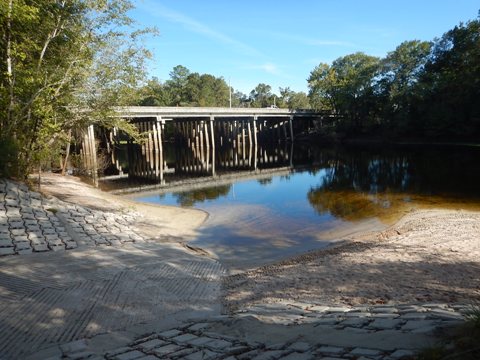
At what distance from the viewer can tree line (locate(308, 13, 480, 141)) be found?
129 ft

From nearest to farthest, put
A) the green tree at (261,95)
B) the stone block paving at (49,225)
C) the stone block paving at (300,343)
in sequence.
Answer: the stone block paving at (300,343) → the stone block paving at (49,225) → the green tree at (261,95)

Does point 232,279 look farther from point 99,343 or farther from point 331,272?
point 99,343

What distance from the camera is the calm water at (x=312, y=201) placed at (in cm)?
1150

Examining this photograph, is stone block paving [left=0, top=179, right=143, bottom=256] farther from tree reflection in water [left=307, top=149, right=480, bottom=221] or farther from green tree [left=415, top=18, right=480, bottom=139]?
green tree [left=415, top=18, right=480, bottom=139]

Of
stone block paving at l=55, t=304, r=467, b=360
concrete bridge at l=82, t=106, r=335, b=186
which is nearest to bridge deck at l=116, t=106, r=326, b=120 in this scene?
Result: concrete bridge at l=82, t=106, r=335, b=186

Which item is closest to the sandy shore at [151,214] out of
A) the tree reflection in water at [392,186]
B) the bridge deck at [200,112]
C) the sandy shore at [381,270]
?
the sandy shore at [381,270]

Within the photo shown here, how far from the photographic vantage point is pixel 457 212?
13570mm

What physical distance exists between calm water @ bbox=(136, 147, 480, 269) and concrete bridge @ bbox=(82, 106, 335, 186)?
21.3 ft

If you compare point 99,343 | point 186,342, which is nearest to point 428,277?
point 186,342

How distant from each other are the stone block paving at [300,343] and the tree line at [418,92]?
40829 mm

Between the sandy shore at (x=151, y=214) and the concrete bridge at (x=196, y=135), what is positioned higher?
the concrete bridge at (x=196, y=135)

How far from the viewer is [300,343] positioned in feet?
10.8

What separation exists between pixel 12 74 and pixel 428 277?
13.7m

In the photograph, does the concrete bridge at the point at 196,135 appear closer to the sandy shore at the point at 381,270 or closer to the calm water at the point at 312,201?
the calm water at the point at 312,201
